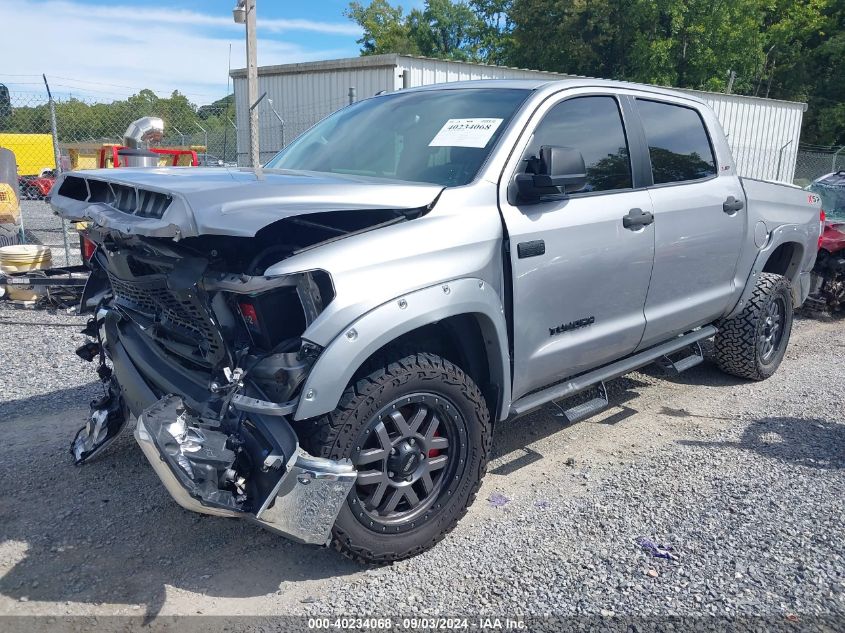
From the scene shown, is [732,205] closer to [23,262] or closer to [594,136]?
[594,136]

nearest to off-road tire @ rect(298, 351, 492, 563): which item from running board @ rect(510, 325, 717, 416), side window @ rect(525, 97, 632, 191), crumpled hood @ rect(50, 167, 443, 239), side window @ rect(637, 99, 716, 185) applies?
running board @ rect(510, 325, 717, 416)

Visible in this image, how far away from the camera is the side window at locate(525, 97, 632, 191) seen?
11.9 feet

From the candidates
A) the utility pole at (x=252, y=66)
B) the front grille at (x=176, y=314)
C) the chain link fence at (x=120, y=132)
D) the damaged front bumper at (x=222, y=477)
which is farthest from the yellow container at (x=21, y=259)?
the damaged front bumper at (x=222, y=477)

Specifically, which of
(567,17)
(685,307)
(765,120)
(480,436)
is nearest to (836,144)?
(765,120)

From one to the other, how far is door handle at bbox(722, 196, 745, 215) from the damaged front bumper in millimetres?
3371

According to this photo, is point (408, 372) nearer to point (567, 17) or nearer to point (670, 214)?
point (670, 214)

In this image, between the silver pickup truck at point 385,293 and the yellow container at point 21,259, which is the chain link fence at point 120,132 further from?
the silver pickup truck at point 385,293

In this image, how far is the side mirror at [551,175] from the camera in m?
3.19

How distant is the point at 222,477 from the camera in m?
2.59

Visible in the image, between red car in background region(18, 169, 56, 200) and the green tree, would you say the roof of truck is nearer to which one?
red car in background region(18, 169, 56, 200)

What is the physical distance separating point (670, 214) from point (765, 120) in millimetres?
21727

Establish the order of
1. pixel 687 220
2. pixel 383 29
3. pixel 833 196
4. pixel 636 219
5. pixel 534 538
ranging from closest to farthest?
pixel 534 538 → pixel 636 219 → pixel 687 220 → pixel 833 196 → pixel 383 29

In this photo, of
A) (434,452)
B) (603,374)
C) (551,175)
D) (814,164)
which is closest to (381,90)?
(603,374)

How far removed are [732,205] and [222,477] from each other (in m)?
3.88
